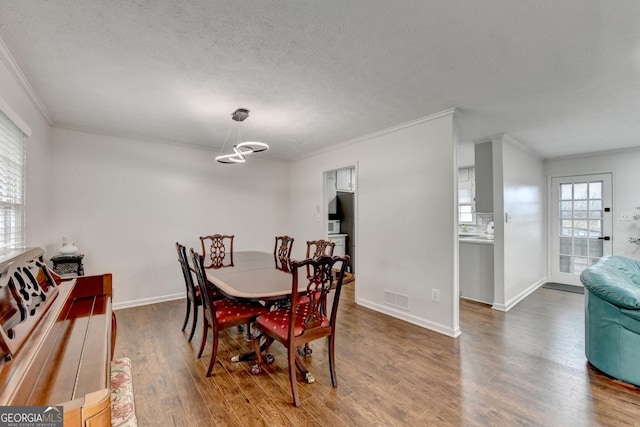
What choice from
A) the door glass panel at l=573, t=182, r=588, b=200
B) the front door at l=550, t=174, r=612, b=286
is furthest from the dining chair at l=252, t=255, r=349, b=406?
the door glass panel at l=573, t=182, r=588, b=200

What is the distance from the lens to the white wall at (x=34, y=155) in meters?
2.07

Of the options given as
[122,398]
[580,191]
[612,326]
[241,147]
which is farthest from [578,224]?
[122,398]

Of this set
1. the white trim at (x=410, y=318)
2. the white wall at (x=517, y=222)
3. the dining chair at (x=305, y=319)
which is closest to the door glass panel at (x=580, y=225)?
the white wall at (x=517, y=222)

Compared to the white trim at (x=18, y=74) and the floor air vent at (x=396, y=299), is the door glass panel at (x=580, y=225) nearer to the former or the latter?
the floor air vent at (x=396, y=299)

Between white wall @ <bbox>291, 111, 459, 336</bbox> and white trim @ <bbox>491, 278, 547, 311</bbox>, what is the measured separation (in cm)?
121

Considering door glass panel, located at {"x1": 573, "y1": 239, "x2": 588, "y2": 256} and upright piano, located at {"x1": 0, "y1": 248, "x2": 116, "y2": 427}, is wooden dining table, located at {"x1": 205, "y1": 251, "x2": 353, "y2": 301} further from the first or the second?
door glass panel, located at {"x1": 573, "y1": 239, "x2": 588, "y2": 256}

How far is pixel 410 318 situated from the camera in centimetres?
329

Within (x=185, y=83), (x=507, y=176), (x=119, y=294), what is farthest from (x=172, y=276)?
(x=507, y=176)

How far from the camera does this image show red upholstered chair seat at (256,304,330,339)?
1.95 metres

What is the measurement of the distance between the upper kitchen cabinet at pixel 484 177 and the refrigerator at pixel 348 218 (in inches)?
93.8

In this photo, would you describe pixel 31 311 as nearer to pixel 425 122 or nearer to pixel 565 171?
pixel 425 122

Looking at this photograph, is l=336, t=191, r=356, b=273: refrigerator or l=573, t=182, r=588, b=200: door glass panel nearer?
l=573, t=182, r=588, b=200: door glass panel

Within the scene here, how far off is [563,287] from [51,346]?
21.3 feet

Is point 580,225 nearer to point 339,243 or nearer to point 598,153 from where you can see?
point 598,153
